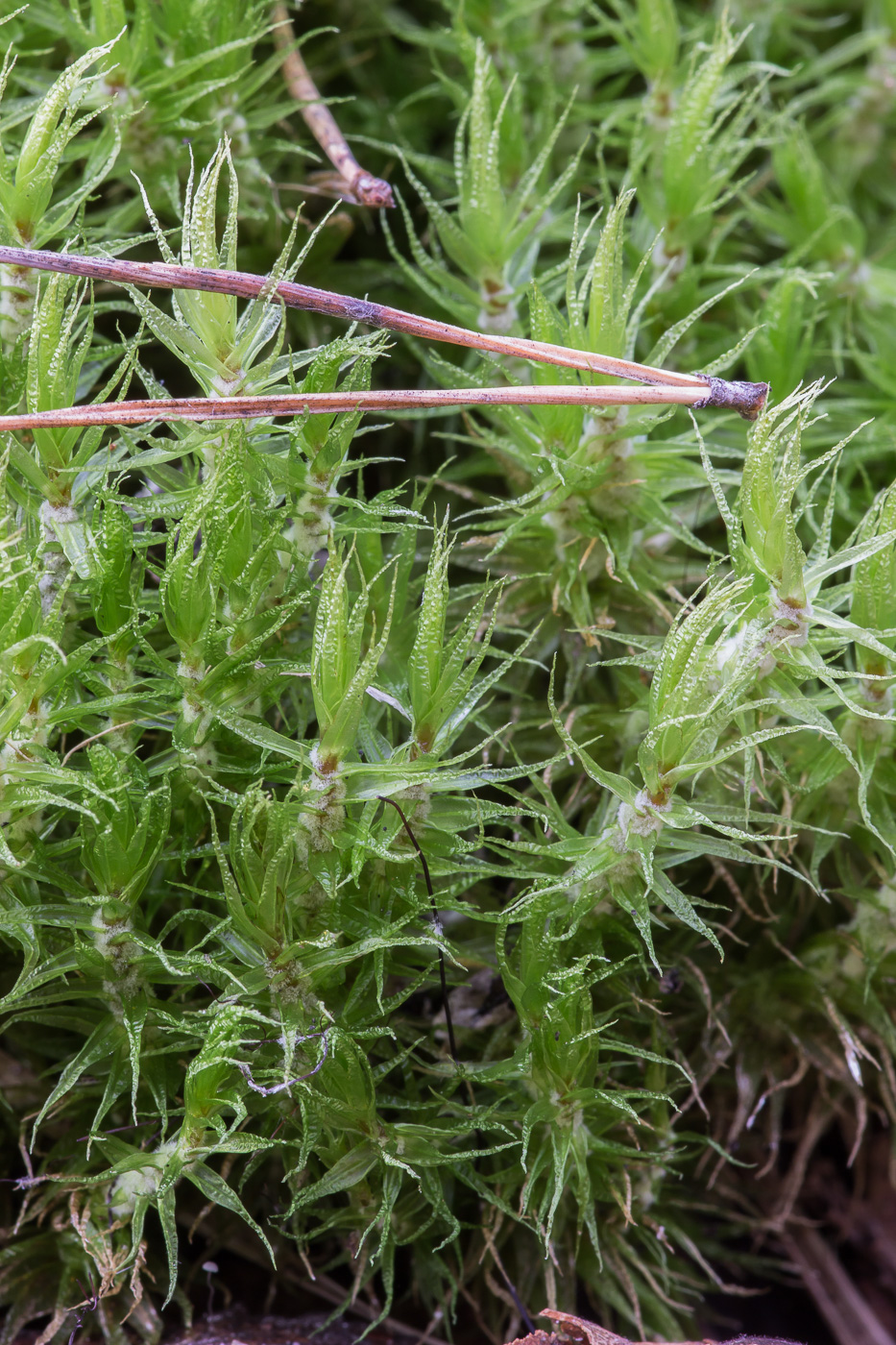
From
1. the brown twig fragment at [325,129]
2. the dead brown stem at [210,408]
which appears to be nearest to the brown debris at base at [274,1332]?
the dead brown stem at [210,408]

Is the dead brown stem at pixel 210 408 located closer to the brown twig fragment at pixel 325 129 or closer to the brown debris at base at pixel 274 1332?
the brown twig fragment at pixel 325 129

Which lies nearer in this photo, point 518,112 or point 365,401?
point 365,401

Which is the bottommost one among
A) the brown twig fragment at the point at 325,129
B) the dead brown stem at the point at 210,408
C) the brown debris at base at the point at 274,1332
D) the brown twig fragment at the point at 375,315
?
the brown debris at base at the point at 274,1332

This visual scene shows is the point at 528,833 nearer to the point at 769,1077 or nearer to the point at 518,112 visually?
the point at 769,1077

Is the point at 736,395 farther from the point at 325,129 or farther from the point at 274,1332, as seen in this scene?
the point at 274,1332

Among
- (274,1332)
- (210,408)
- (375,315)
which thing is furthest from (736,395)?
(274,1332)

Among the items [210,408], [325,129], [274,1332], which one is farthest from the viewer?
[325,129]

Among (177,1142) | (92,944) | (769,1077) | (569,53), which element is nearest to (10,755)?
(92,944)
